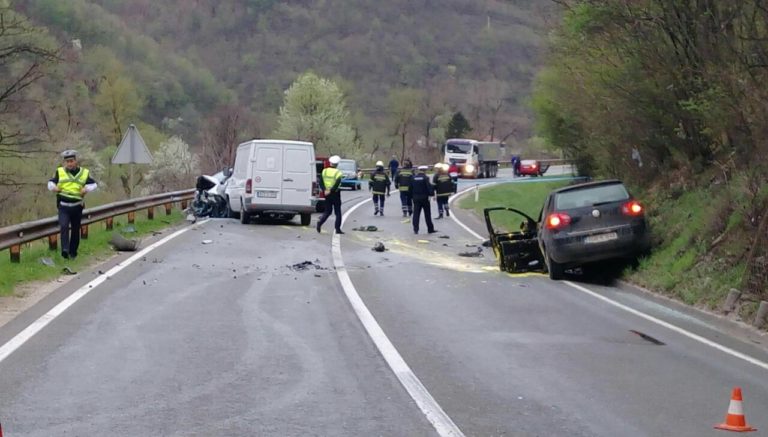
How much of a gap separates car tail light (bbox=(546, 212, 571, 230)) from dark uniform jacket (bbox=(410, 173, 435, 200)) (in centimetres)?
954

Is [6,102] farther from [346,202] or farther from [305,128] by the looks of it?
[305,128]

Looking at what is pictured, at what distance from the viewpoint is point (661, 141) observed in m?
21.0

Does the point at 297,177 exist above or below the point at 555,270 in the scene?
above

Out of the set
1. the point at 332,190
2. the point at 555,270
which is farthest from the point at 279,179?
the point at 555,270

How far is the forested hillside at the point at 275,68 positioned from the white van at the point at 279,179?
3090cm

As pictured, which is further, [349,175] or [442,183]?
[349,175]

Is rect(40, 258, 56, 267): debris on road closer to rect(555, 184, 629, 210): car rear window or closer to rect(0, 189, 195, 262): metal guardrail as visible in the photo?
rect(0, 189, 195, 262): metal guardrail

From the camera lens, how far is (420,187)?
997 inches

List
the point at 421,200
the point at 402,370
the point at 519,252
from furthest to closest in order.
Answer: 1. the point at 421,200
2. the point at 519,252
3. the point at 402,370

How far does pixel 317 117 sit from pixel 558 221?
7143 cm

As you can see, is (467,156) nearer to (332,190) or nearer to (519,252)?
(332,190)

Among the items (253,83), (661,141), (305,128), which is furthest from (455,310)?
(253,83)

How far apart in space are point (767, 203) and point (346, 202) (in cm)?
2641

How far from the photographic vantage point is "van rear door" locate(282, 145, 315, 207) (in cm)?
2538
